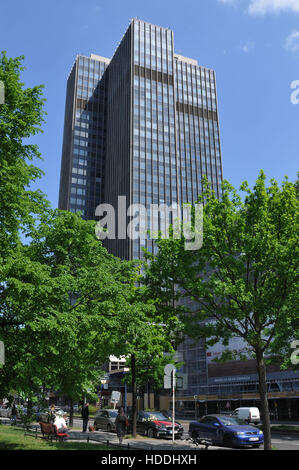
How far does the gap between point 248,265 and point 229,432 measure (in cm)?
763

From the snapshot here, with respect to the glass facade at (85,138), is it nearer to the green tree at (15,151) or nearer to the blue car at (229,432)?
the blue car at (229,432)

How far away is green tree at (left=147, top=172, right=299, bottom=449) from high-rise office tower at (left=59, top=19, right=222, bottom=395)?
8714 cm

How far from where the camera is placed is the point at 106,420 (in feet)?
93.7

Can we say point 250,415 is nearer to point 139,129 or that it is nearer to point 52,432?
point 52,432

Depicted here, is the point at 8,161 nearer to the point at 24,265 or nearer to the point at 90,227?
the point at 24,265

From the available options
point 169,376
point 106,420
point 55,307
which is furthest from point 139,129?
point 55,307

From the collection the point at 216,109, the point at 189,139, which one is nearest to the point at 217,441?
the point at 189,139

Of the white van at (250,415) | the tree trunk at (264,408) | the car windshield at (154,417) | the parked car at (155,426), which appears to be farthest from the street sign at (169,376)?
the white van at (250,415)

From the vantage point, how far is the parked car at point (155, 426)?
76.8 feet

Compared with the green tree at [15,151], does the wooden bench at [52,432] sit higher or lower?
lower

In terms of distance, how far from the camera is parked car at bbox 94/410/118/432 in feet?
91.4

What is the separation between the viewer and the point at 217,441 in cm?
1930

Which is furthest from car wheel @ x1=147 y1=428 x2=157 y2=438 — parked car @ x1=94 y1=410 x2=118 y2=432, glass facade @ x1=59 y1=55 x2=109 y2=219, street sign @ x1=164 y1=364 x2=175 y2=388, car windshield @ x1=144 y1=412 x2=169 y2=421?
glass facade @ x1=59 y1=55 x2=109 y2=219

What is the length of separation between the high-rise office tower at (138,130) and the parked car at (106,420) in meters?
76.3
